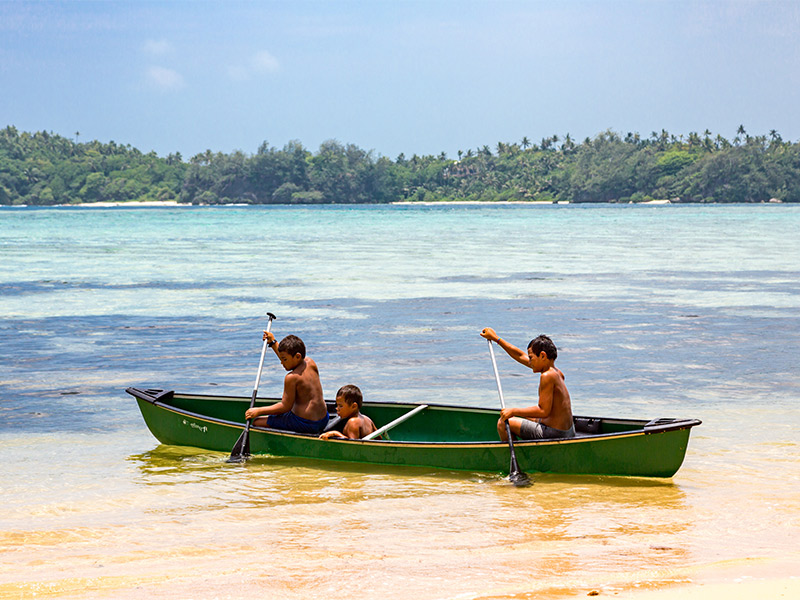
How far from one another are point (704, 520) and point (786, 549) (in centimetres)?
90

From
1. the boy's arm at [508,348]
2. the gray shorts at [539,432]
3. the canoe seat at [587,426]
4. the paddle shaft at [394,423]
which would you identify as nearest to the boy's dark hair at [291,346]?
the paddle shaft at [394,423]

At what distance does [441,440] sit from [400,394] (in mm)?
3046

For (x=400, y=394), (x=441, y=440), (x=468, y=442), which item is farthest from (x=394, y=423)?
(x=400, y=394)

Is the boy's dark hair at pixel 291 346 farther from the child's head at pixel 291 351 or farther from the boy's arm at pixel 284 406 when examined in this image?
the boy's arm at pixel 284 406

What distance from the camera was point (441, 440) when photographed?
1021 centimetres

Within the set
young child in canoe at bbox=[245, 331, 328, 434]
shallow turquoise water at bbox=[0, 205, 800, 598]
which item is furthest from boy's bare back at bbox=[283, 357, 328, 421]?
shallow turquoise water at bbox=[0, 205, 800, 598]

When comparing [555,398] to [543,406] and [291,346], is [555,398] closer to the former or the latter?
[543,406]

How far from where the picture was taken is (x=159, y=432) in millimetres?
10523

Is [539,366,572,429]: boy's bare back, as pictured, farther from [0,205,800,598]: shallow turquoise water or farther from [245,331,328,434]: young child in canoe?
[245,331,328,434]: young child in canoe

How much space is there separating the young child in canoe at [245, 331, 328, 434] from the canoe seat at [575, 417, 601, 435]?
230cm

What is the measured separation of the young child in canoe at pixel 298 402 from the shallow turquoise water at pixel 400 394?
15.4 inches

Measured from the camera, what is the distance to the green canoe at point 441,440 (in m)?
→ 8.58

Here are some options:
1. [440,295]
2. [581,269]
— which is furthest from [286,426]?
[581,269]

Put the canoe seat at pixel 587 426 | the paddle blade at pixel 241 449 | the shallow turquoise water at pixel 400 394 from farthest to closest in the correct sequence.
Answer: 1. the paddle blade at pixel 241 449
2. the canoe seat at pixel 587 426
3. the shallow turquoise water at pixel 400 394
